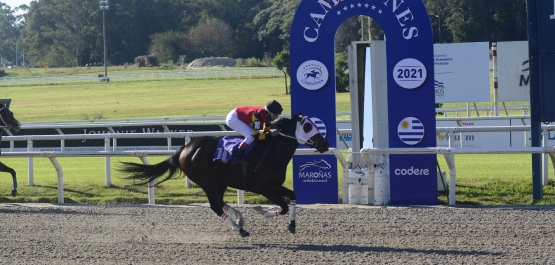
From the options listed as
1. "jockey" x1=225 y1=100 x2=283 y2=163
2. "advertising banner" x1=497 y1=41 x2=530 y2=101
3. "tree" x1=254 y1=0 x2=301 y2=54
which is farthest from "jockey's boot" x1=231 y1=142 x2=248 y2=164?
"tree" x1=254 y1=0 x2=301 y2=54

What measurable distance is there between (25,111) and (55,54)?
33701 millimetres

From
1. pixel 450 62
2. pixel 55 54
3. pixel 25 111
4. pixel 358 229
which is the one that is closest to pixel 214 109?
pixel 25 111

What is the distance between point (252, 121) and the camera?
7.65m

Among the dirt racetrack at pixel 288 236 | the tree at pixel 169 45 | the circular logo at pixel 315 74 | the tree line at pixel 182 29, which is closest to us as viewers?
the dirt racetrack at pixel 288 236

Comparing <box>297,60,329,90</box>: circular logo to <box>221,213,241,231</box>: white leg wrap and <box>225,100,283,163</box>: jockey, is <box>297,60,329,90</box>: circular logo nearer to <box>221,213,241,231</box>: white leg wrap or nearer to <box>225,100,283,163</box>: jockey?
<box>225,100,283,163</box>: jockey

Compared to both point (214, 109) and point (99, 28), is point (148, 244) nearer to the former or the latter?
point (214, 109)

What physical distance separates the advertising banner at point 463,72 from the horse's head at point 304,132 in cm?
1070

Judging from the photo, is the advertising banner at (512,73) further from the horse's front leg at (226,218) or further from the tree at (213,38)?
the tree at (213,38)

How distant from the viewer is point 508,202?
31.5 ft

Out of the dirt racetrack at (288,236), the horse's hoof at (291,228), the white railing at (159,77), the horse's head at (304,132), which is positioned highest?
the white railing at (159,77)

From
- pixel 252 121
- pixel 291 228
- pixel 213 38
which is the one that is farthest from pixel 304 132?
pixel 213 38

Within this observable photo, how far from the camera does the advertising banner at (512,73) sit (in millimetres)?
17594

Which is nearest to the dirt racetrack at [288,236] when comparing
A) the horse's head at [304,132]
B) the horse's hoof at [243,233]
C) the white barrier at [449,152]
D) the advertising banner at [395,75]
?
the horse's hoof at [243,233]

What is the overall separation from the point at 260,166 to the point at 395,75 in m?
2.50
